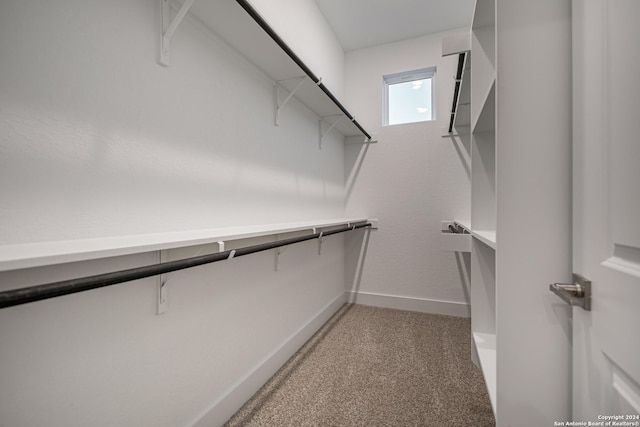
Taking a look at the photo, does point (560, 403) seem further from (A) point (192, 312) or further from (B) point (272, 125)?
(B) point (272, 125)

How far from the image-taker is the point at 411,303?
110 inches

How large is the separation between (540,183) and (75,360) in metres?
1.37

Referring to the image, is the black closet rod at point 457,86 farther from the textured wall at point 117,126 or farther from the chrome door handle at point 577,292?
the chrome door handle at point 577,292

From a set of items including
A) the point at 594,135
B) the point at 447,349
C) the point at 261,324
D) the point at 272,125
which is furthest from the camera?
the point at 447,349

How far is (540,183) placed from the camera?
28.9 inches

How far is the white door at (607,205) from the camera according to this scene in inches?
19.2

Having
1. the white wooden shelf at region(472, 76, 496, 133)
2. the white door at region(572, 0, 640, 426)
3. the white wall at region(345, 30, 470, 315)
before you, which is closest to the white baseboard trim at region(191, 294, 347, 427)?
the white wall at region(345, 30, 470, 315)

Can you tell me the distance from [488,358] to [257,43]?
170 centimetres

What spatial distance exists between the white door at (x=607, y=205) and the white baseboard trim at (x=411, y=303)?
2.11m

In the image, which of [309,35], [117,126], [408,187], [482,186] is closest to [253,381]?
[117,126]

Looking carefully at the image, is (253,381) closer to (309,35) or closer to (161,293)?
(161,293)

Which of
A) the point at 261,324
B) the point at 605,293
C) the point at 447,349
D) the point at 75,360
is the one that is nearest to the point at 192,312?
the point at 75,360

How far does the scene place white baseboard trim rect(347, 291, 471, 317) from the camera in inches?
104

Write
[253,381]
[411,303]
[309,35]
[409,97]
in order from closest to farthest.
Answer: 1. [253,381]
2. [309,35]
3. [411,303]
4. [409,97]
